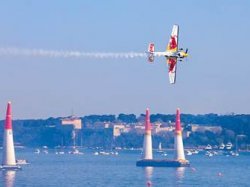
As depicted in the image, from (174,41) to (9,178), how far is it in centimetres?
5583

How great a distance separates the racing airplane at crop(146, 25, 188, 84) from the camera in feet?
236

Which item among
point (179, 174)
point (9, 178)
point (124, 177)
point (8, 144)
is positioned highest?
point (8, 144)

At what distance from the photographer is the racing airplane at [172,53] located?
71938 millimetres

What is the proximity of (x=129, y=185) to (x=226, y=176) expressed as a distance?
28.5 m

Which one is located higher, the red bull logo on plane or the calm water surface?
the red bull logo on plane

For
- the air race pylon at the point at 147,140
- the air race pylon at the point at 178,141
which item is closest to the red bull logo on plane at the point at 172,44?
the air race pylon at the point at 178,141

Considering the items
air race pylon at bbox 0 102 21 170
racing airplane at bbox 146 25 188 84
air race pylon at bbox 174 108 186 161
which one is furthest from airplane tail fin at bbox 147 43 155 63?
air race pylon at bbox 174 108 186 161

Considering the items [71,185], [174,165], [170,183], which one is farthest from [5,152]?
[174,165]

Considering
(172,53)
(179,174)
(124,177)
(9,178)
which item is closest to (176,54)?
(172,53)

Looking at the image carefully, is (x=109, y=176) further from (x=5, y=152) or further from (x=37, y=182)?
(x=5, y=152)

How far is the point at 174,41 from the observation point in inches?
2921

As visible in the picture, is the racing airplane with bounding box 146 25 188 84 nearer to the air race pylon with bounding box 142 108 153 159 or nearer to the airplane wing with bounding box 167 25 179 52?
the airplane wing with bounding box 167 25 179 52

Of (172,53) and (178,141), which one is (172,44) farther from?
(178,141)

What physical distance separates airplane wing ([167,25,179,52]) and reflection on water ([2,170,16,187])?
150 ft
